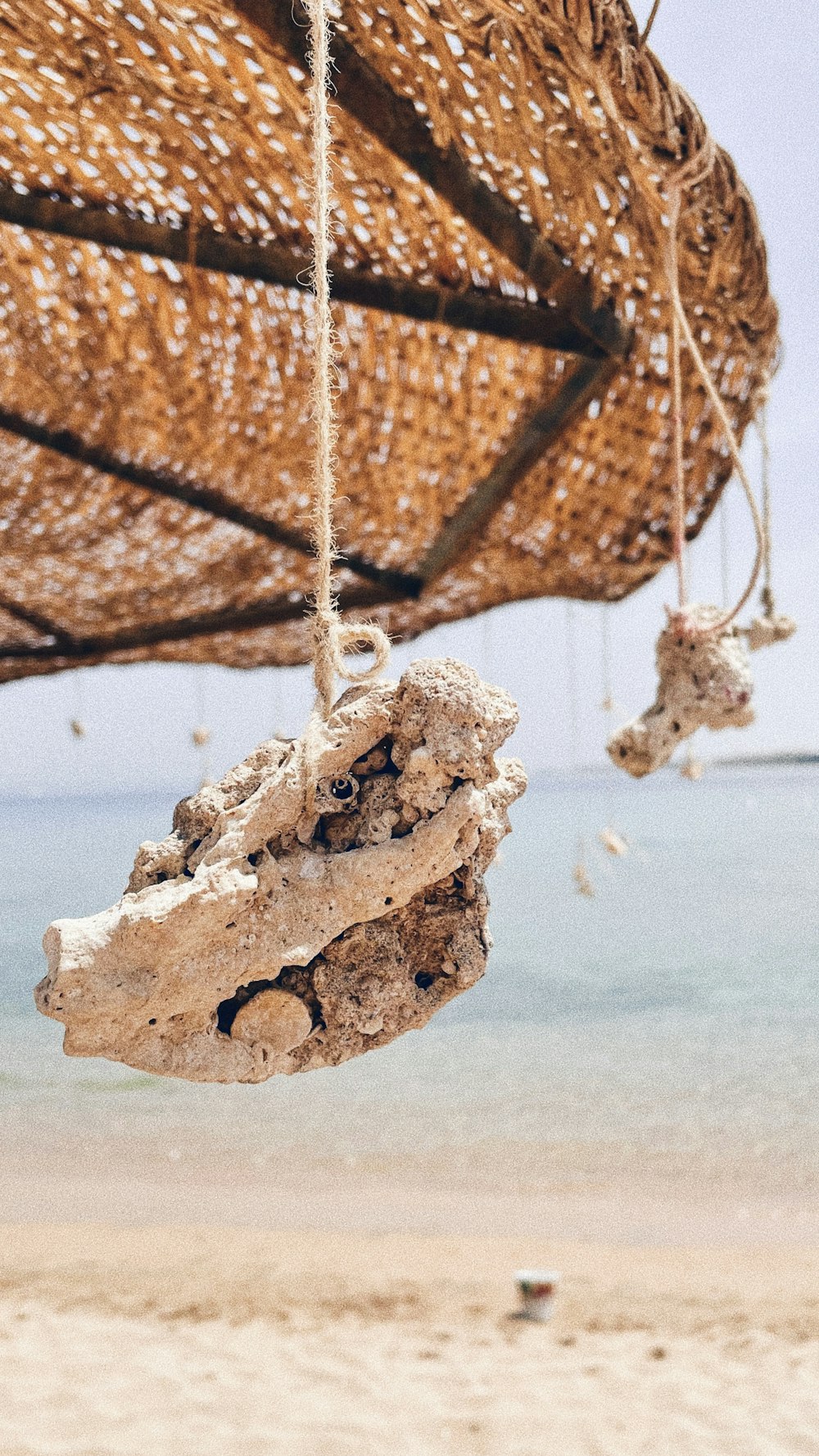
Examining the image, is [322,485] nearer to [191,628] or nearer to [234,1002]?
[234,1002]

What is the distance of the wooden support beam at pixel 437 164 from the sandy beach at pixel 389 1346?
8.79 feet

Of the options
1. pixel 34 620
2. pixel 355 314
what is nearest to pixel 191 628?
pixel 34 620

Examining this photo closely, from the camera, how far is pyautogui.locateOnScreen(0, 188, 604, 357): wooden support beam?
200cm

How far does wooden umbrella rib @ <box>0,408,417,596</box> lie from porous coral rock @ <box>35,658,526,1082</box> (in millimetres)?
1536

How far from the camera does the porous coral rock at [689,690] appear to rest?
2.00 m

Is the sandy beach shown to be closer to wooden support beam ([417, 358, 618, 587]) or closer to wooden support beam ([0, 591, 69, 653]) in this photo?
wooden support beam ([0, 591, 69, 653])

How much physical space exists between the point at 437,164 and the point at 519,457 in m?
0.69

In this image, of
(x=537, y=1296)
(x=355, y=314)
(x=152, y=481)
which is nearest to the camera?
(x=355, y=314)

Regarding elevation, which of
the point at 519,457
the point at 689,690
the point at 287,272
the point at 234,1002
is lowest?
the point at 234,1002

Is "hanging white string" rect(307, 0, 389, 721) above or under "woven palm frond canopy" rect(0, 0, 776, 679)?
under

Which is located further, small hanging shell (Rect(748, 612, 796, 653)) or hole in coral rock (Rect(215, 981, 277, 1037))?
small hanging shell (Rect(748, 612, 796, 653))

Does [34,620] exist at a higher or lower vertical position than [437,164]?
lower

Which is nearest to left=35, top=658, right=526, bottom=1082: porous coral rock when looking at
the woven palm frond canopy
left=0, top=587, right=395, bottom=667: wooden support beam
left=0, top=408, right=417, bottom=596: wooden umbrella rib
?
the woven palm frond canopy

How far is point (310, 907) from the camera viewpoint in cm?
91
